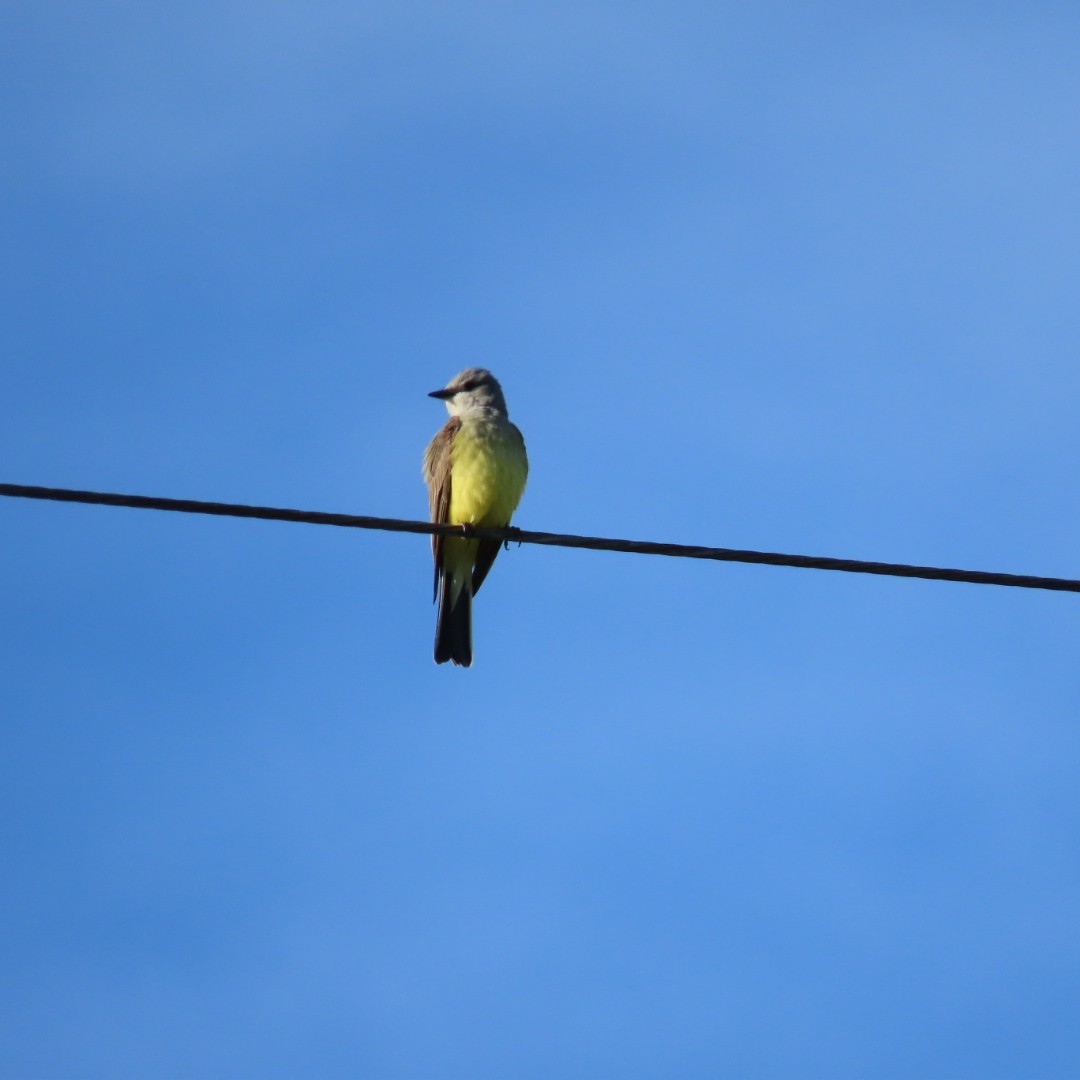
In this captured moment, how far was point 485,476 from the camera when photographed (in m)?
9.93

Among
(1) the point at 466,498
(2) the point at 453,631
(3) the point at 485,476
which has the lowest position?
(2) the point at 453,631

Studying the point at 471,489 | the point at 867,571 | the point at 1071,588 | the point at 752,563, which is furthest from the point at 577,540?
the point at 471,489

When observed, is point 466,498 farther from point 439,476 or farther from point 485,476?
point 439,476

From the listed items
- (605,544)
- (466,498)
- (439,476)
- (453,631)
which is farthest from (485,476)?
(605,544)

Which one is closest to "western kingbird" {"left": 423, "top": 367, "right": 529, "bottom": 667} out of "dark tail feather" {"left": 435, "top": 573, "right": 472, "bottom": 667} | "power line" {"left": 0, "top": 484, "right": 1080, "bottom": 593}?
"dark tail feather" {"left": 435, "top": 573, "right": 472, "bottom": 667}

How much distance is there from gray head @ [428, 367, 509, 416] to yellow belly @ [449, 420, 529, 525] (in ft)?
1.94

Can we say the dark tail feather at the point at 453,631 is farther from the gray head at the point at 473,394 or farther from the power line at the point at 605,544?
the power line at the point at 605,544

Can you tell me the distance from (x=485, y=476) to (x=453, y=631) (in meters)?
1.04

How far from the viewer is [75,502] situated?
5652 millimetres

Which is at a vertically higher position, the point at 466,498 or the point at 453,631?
the point at 466,498

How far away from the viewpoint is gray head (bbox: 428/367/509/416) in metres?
11.0

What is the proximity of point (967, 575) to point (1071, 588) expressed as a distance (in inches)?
15.3

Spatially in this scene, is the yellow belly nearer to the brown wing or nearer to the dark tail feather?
the brown wing

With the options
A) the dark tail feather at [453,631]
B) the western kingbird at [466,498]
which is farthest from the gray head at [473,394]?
the dark tail feather at [453,631]
